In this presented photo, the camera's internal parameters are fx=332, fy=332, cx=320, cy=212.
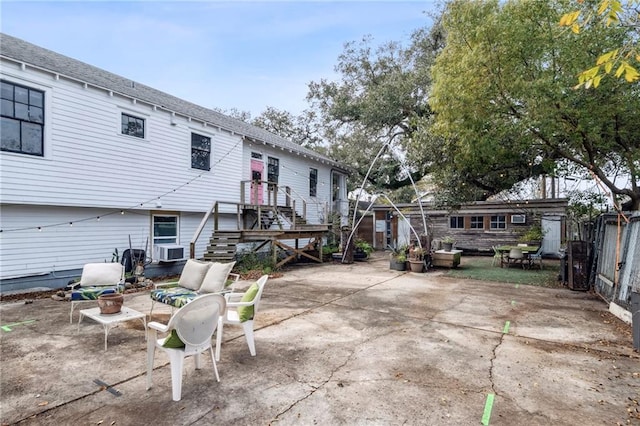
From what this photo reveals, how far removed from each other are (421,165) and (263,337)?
9.68 m

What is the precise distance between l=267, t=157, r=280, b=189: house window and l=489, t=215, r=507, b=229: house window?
10423mm

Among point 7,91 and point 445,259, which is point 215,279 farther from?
point 445,259

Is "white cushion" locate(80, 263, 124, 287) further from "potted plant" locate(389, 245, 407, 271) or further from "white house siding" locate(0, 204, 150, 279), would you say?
"potted plant" locate(389, 245, 407, 271)

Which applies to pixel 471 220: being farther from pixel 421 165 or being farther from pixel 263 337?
pixel 263 337

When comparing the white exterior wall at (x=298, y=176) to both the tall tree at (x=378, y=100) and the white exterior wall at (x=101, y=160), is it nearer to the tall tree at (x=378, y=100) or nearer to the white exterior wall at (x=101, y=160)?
the white exterior wall at (x=101, y=160)

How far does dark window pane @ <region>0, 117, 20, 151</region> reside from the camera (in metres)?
6.88

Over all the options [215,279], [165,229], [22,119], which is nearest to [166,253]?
[165,229]

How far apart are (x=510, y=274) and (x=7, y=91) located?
44.9 feet

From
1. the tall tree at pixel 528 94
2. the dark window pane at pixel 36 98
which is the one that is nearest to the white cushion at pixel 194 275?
the dark window pane at pixel 36 98

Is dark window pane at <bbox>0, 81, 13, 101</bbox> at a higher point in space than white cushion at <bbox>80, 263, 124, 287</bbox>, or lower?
higher

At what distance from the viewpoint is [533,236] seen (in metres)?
14.3

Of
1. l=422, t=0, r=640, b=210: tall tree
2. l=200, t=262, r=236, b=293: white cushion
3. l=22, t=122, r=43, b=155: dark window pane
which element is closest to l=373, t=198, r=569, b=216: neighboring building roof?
l=422, t=0, r=640, b=210: tall tree

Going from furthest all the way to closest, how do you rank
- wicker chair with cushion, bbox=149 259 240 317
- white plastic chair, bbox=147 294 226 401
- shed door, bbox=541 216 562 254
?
shed door, bbox=541 216 562 254 → wicker chair with cushion, bbox=149 259 240 317 → white plastic chair, bbox=147 294 226 401

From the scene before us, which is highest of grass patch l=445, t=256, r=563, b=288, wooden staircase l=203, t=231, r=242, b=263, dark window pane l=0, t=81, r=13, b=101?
dark window pane l=0, t=81, r=13, b=101
